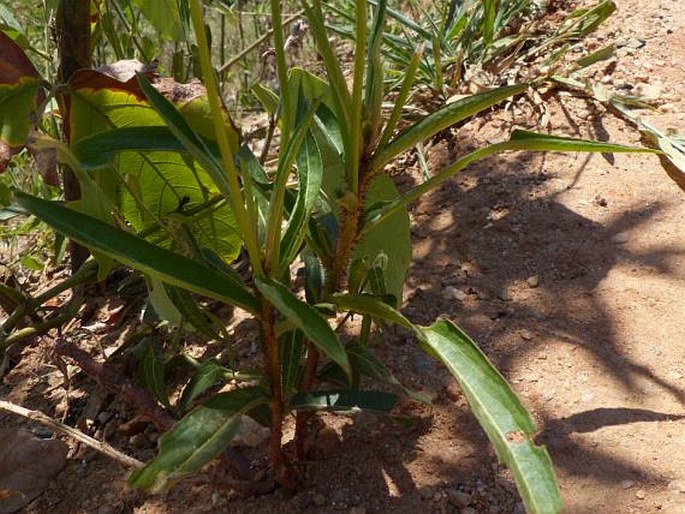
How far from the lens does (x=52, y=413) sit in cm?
171

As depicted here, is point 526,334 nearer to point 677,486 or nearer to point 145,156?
point 677,486

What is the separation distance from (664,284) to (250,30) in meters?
2.89

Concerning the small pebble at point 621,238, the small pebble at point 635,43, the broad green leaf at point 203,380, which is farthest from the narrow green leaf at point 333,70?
the small pebble at point 635,43

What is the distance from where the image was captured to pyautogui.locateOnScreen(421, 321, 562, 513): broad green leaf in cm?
93

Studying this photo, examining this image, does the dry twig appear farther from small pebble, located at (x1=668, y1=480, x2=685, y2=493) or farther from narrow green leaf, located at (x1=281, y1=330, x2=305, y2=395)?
small pebble, located at (x1=668, y1=480, x2=685, y2=493)

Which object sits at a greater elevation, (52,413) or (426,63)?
(426,63)

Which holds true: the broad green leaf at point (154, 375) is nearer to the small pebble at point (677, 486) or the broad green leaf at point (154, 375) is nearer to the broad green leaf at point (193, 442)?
the broad green leaf at point (193, 442)

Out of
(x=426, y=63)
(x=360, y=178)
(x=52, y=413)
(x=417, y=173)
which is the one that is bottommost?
(x=52, y=413)

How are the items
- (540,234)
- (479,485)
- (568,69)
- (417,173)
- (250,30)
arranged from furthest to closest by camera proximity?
(250,30)
(568,69)
(417,173)
(540,234)
(479,485)

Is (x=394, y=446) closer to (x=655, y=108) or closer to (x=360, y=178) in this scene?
(x=360, y=178)

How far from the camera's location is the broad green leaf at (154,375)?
1.45 meters

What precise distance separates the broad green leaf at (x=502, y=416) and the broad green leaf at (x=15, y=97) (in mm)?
709

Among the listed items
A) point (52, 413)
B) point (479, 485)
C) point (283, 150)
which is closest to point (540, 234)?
point (479, 485)

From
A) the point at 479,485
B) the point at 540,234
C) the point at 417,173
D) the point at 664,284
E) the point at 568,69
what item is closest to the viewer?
the point at 479,485
